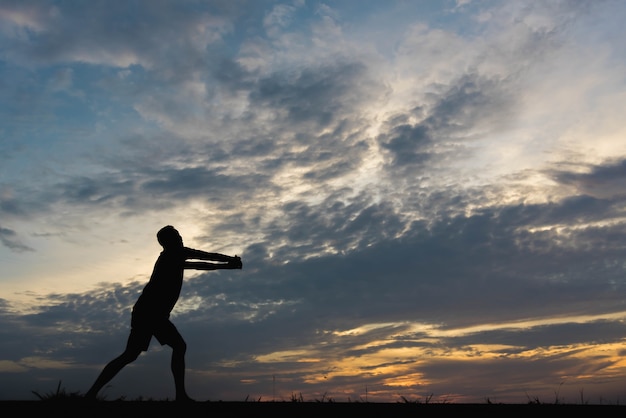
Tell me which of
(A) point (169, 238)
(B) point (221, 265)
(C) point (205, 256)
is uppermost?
(A) point (169, 238)

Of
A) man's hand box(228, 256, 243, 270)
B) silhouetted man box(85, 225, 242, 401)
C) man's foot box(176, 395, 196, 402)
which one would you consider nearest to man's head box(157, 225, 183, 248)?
silhouetted man box(85, 225, 242, 401)

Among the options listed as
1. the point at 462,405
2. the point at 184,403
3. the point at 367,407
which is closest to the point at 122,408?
the point at 184,403

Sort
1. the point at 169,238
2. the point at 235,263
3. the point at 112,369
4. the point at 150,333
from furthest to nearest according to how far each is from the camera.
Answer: the point at 235,263, the point at 169,238, the point at 150,333, the point at 112,369

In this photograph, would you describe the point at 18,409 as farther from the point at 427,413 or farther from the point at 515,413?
the point at 515,413

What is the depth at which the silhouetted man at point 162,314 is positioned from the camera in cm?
852

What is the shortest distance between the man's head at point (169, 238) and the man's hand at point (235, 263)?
802mm

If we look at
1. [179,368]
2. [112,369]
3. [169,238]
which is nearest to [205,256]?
[169,238]

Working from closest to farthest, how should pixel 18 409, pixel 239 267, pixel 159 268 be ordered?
pixel 18 409
pixel 159 268
pixel 239 267

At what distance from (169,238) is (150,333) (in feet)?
4.32

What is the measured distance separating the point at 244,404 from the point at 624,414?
16.6ft

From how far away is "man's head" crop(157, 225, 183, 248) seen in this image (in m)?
8.92

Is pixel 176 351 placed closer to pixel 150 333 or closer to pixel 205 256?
pixel 150 333

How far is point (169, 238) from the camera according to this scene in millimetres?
8938

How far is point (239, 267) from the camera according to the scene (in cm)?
938
